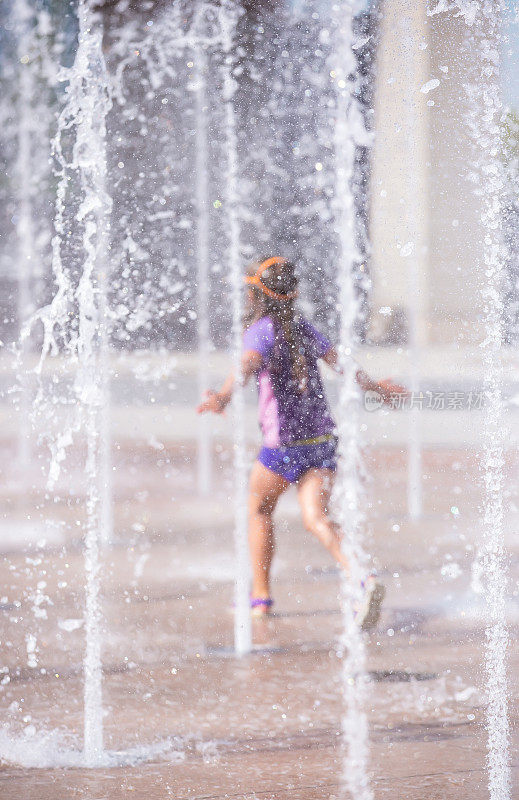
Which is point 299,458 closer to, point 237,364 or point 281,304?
point 237,364

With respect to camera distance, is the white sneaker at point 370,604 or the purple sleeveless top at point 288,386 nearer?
the white sneaker at point 370,604

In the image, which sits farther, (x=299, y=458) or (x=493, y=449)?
(x=493, y=449)

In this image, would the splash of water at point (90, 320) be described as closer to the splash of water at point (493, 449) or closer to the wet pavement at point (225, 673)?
the wet pavement at point (225, 673)

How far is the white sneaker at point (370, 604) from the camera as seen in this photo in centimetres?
320

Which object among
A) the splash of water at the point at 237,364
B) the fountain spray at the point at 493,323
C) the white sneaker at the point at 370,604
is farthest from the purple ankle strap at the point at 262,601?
the fountain spray at the point at 493,323

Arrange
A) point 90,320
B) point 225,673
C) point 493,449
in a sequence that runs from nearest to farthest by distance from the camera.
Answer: point 225,673, point 90,320, point 493,449

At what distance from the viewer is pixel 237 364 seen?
11.6 ft

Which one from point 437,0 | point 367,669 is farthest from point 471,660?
point 437,0

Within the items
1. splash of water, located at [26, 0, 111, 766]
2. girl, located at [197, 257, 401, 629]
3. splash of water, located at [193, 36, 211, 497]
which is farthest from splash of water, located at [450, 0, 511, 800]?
splash of water, located at [193, 36, 211, 497]

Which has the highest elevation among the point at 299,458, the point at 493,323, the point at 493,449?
the point at 493,323

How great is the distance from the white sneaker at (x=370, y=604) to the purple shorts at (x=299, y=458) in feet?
1.33

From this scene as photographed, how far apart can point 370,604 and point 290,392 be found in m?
0.68

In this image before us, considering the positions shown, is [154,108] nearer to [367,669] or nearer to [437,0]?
[437,0]

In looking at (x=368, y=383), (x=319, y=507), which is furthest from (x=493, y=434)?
(x=319, y=507)
